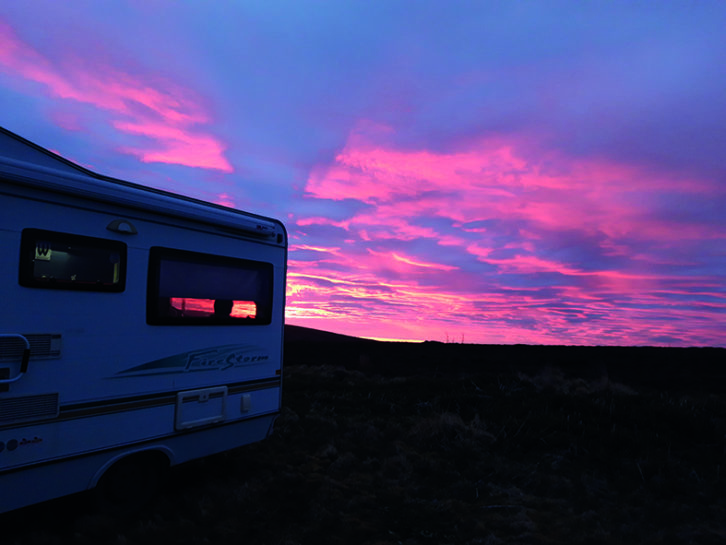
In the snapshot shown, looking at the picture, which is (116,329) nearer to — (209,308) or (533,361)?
(209,308)

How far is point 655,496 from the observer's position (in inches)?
270

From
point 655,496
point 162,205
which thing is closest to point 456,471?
point 655,496

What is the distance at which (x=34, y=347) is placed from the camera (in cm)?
471

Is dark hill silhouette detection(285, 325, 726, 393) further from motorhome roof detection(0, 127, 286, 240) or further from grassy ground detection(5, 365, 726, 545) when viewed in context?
motorhome roof detection(0, 127, 286, 240)

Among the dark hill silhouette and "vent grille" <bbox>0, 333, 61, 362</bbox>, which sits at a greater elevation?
"vent grille" <bbox>0, 333, 61, 362</bbox>

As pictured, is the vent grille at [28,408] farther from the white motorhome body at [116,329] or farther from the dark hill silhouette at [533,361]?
the dark hill silhouette at [533,361]

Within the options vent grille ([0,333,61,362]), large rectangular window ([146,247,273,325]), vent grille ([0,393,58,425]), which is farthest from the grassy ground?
large rectangular window ([146,247,273,325])

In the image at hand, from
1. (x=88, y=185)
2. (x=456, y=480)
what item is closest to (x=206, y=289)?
(x=88, y=185)

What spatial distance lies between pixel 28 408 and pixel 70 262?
147cm

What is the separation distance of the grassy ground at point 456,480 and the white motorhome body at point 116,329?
74 centimetres

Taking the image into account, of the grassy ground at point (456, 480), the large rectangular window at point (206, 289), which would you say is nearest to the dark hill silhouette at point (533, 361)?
the grassy ground at point (456, 480)

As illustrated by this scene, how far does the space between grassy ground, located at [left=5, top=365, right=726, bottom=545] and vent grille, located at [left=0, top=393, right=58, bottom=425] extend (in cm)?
134

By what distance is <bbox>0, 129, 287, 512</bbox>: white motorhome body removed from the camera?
4.66 m

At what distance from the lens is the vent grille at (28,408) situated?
4.50m
